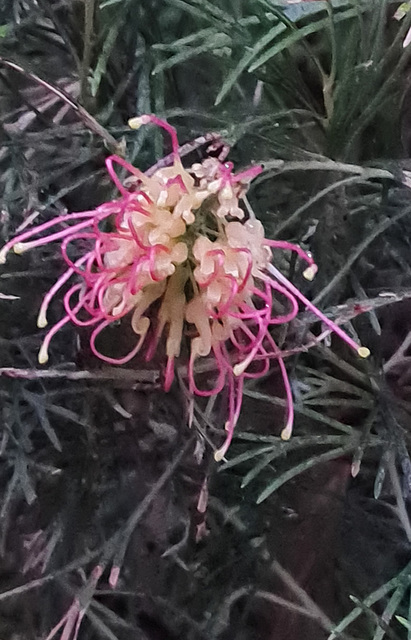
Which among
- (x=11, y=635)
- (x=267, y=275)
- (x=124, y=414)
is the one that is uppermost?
(x=267, y=275)

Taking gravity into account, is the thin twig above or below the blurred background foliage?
above

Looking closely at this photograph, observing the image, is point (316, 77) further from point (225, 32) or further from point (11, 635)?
point (11, 635)

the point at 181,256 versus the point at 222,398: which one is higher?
the point at 181,256

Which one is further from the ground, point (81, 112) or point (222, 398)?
point (81, 112)

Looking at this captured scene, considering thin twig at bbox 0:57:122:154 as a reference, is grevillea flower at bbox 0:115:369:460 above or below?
below

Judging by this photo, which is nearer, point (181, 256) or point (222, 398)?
point (181, 256)

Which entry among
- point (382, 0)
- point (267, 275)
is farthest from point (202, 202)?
point (382, 0)

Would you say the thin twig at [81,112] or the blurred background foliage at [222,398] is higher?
the thin twig at [81,112]

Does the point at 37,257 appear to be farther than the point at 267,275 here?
Yes
